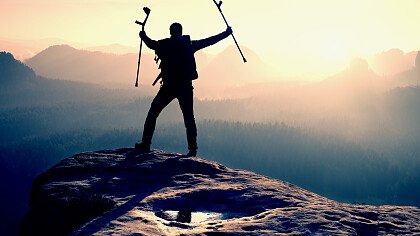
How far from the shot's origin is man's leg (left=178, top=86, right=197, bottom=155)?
11.0 m

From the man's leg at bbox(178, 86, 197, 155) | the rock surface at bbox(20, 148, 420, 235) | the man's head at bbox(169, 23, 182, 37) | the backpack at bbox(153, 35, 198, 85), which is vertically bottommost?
the rock surface at bbox(20, 148, 420, 235)

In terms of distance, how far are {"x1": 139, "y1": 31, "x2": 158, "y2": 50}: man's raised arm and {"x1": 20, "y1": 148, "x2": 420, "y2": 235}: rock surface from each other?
323cm

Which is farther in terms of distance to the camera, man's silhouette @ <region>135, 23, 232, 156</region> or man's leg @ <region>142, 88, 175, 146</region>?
man's leg @ <region>142, 88, 175, 146</region>

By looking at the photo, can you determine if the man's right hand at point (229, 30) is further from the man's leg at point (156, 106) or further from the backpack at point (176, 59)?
the man's leg at point (156, 106)

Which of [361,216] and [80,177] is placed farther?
[80,177]

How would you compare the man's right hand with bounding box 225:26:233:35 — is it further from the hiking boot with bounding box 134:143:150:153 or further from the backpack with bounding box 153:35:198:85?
the hiking boot with bounding box 134:143:150:153

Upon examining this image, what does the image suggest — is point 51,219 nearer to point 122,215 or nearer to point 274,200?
point 122,215

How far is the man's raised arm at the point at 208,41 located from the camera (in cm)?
1137

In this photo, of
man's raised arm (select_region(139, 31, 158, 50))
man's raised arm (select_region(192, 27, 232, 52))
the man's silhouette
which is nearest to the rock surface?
the man's silhouette

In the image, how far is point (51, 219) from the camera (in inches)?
282

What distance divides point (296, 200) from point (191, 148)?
4456mm

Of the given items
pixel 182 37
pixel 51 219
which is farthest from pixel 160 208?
pixel 182 37

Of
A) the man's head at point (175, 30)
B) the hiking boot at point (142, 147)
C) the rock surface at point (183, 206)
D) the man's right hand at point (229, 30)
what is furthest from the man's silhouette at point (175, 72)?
the rock surface at point (183, 206)

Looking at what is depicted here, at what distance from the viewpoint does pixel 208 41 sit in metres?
11.5
